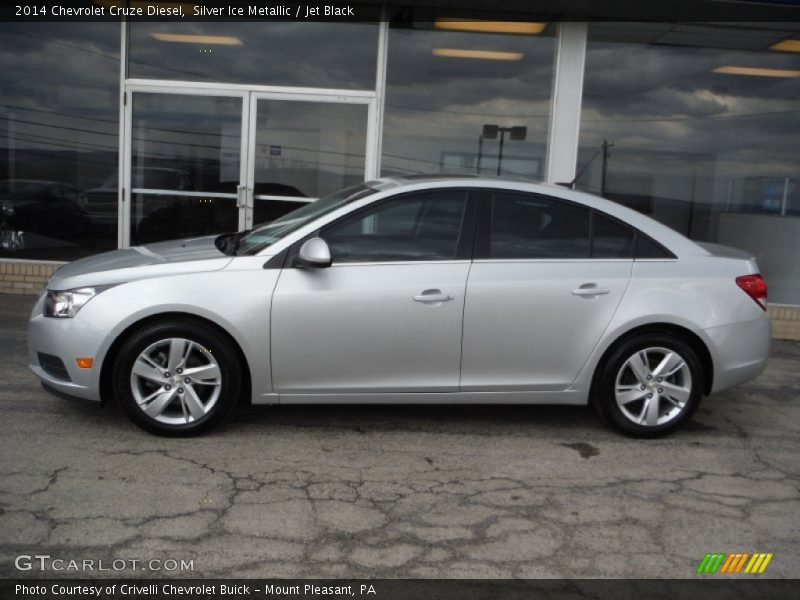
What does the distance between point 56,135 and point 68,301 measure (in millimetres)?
5366

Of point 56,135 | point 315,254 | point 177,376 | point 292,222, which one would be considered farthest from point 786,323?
point 56,135

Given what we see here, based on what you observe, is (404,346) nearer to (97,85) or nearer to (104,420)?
(104,420)

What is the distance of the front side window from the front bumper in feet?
4.77

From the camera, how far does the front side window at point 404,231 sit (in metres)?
5.16

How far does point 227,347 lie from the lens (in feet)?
16.3

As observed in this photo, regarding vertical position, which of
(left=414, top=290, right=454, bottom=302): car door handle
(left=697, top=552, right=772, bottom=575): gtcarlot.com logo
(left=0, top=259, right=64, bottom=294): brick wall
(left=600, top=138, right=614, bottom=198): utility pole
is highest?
(left=600, top=138, right=614, bottom=198): utility pole

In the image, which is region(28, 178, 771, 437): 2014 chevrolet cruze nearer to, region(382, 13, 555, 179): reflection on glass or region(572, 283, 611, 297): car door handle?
region(572, 283, 611, 297): car door handle

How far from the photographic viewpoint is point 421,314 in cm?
508

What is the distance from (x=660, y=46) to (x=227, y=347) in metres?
6.60

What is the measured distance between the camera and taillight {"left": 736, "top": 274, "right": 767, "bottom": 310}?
17.8 feet

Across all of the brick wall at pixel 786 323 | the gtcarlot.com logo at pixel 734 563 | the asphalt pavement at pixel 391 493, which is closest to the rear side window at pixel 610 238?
the asphalt pavement at pixel 391 493

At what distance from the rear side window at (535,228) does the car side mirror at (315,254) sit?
1020 millimetres

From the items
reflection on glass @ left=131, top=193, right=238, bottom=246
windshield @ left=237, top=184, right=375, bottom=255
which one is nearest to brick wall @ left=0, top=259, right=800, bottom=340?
reflection on glass @ left=131, top=193, right=238, bottom=246

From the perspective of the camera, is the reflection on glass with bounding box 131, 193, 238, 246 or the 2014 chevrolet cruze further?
the reflection on glass with bounding box 131, 193, 238, 246
